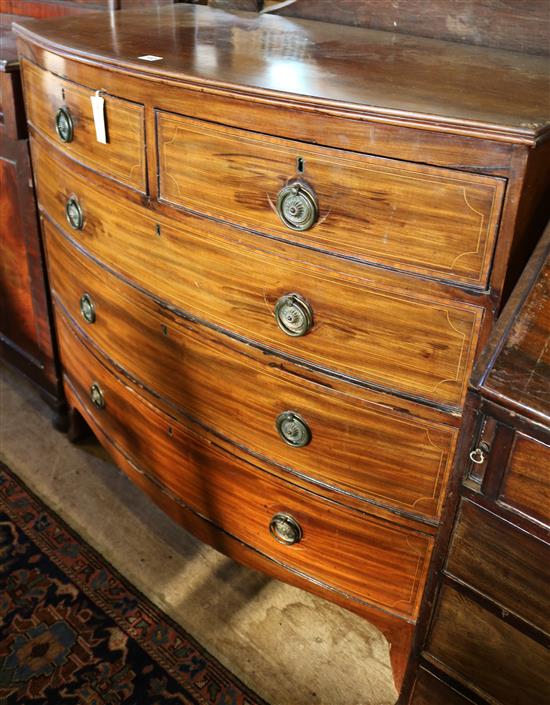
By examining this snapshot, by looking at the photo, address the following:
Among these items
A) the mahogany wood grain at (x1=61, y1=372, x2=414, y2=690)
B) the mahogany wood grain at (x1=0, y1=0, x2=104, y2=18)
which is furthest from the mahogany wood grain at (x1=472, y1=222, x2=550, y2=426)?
the mahogany wood grain at (x1=0, y1=0, x2=104, y2=18)

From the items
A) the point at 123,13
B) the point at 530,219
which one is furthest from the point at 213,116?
the point at 123,13

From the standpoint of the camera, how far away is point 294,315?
1154 mm

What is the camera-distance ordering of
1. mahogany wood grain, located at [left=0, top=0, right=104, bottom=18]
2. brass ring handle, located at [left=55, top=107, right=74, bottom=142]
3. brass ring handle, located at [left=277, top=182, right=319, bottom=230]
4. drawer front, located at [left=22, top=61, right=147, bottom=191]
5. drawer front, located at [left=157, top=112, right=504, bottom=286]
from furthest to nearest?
mahogany wood grain, located at [left=0, top=0, right=104, bottom=18] < brass ring handle, located at [left=55, top=107, right=74, bottom=142] < drawer front, located at [left=22, top=61, right=147, bottom=191] < brass ring handle, located at [left=277, top=182, right=319, bottom=230] < drawer front, located at [left=157, top=112, right=504, bottom=286]

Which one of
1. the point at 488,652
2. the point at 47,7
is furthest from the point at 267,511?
the point at 47,7

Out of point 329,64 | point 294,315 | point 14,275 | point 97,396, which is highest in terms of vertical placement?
point 329,64

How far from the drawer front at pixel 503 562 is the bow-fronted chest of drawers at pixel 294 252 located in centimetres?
16

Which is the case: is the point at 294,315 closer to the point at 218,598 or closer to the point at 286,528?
the point at 286,528

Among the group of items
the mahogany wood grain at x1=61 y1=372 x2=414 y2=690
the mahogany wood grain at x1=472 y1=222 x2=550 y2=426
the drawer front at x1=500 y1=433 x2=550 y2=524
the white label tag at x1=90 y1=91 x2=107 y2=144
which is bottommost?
the mahogany wood grain at x1=61 y1=372 x2=414 y2=690

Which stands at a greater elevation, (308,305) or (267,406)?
(308,305)

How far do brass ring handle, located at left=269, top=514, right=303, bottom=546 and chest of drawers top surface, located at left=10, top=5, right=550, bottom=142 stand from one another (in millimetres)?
770

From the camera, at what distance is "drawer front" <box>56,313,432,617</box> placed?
50.3 inches

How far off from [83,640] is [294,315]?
0.92m

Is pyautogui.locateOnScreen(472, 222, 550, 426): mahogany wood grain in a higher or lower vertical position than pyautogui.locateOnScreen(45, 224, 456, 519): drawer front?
higher

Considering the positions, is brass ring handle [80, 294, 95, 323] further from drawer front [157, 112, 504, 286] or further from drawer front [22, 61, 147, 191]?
drawer front [157, 112, 504, 286]
